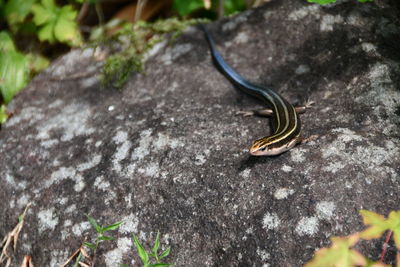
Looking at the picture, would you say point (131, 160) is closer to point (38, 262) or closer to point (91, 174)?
point (91, 174)

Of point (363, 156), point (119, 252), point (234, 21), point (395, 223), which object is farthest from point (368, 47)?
point (119, 252)

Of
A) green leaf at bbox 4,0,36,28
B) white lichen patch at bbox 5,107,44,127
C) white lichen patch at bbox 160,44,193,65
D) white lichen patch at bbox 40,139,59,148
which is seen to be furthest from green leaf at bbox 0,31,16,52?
white lichen patch at bbox 160,44,193,65

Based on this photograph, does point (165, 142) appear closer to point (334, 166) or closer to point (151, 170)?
point (151, 170)

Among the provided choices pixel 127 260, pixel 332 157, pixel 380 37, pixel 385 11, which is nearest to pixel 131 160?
pixel 127 260

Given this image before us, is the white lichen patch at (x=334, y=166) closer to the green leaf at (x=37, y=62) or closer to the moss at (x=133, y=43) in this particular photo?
the moss at (x=133, y=43)

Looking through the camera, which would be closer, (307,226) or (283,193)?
(307,226)

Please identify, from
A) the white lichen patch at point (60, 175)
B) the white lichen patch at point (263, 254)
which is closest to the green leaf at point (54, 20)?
the white lichen patch at point (60, 175)
